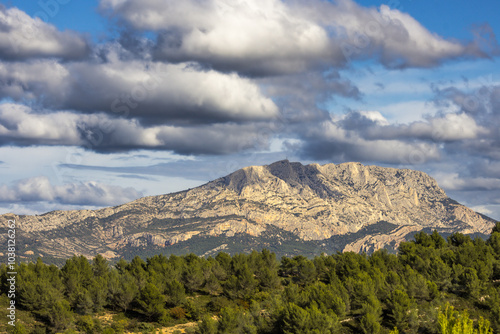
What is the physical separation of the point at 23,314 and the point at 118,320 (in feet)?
67.8

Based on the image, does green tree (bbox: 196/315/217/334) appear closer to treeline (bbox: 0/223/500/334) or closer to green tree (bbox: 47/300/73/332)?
treeline (bbox: 0/223/500/334)

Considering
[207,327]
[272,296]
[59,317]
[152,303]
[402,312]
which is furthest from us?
[272,296]

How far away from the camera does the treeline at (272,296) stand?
97.4m

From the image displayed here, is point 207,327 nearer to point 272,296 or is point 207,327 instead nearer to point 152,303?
point 152,303

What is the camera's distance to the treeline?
9744 cm

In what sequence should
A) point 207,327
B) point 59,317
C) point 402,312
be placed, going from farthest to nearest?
point 59,317
point 402,312
point 207,327

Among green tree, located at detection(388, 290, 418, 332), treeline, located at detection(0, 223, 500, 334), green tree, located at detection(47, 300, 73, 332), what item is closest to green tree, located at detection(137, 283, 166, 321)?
treeline, located at detection(0, 223, 500, 334)

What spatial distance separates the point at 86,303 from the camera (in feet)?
377

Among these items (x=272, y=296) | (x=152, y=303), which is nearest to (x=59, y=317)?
(x=152, y=303)

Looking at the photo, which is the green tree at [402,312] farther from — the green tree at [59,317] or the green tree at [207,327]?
the green tree at [59,317]

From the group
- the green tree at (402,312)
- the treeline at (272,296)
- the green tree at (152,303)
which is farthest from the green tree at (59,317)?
the green tree at (402,312)

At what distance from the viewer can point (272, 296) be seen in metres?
119

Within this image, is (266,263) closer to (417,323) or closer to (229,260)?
(229,260)

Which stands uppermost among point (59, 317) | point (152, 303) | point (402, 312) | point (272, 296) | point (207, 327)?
point (402, 312)
